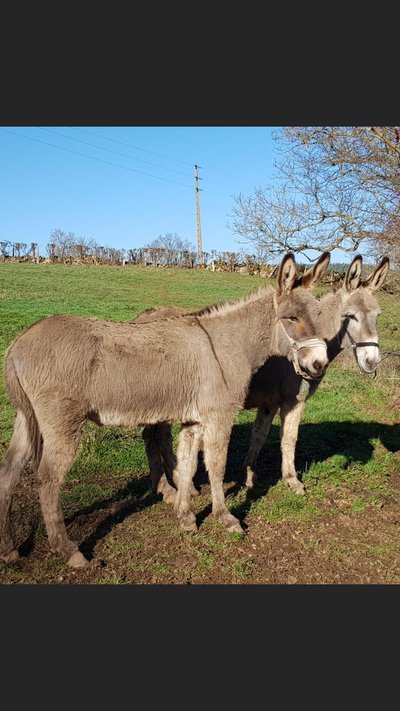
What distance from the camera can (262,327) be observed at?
5652 millimetres

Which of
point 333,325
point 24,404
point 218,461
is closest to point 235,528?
point 218,461

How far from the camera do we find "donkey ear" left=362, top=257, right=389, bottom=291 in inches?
261

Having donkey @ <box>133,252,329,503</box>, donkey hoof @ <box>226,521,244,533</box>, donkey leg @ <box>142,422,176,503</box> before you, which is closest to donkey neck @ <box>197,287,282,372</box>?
donkey @ <box>133,252,329,503</box>

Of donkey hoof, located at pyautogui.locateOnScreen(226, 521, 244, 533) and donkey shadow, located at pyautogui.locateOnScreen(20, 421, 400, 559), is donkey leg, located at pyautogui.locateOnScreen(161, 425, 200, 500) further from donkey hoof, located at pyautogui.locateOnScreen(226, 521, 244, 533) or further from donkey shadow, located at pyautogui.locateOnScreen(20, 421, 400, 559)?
donkey hoof, located at pyautogui.locateOnScreen(226, 521, 244, 533)

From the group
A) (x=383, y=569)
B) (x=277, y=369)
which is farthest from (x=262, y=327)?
(x=383, y=569)

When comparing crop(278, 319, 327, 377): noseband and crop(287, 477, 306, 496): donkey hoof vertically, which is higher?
crop(278, 319, 327, 377): noseband

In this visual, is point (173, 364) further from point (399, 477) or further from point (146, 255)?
point (146, 255)

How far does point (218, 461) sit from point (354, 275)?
10.4 feet

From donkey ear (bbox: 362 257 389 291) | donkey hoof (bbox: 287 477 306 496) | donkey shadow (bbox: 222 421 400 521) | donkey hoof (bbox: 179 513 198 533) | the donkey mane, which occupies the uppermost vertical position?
donkey ear (bbox: 362 257 389 291)

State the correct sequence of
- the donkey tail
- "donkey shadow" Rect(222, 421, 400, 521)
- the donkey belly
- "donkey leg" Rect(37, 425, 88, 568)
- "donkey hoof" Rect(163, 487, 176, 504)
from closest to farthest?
"donkey leg" Rect(37, 425, 88, 568) → the donkey tail → the donkey belly → "donkey hoof" Rect(163, 487, 176, 504) → "donkey shadow" Rect(222, 421, 400, 521)

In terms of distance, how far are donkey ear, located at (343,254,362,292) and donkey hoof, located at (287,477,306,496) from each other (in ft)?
8.66

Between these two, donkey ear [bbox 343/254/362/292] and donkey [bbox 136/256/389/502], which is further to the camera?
donkey ear [bbox 343/254/362/292]

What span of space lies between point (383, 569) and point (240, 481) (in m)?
2.42

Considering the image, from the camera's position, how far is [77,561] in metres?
4.64
